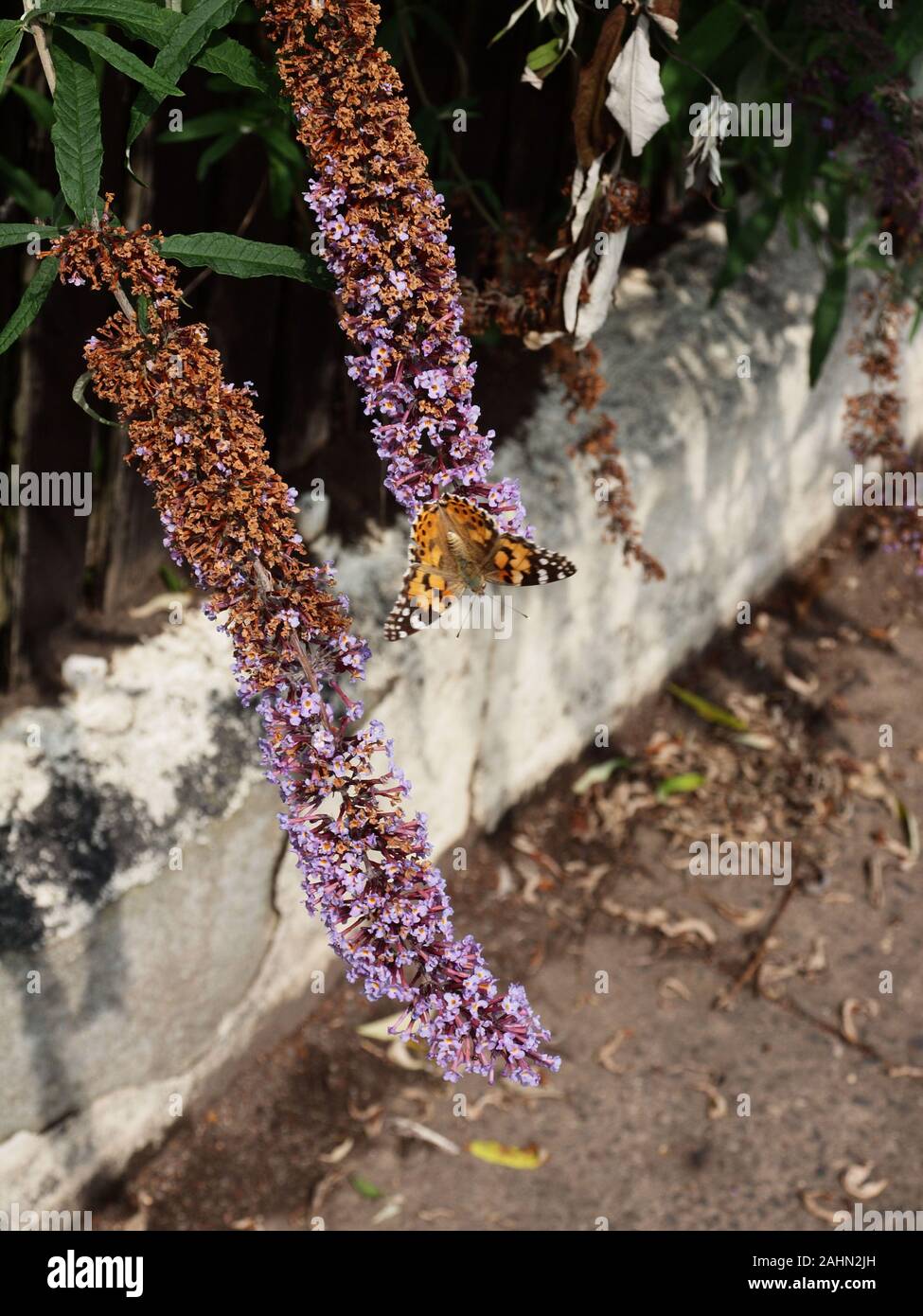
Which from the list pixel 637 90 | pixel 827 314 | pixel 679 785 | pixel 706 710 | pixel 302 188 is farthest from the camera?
pixel 706 710

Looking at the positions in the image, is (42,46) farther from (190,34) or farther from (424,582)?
(424,582)

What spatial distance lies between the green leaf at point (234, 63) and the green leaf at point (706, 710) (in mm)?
2907

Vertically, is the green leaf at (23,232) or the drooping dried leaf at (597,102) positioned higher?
the drooping dried leaf at (597,102)

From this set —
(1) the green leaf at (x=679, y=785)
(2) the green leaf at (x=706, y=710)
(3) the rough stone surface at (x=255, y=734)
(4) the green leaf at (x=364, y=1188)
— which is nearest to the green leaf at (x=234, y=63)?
(3) the rough stone surface at (x=255, y=734)

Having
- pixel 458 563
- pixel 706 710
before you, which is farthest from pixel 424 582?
pixel 706 710

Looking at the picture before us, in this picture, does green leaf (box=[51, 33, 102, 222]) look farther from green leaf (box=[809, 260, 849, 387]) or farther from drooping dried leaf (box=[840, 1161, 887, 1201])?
drooping dried leaf (box=[840, 1161, 887, 1201])

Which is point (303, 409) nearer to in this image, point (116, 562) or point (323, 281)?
point (116, 562)

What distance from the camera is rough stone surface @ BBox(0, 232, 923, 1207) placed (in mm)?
2623

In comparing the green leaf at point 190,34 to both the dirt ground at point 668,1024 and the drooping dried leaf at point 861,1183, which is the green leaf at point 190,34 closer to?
the dirt ground at point 668,1024

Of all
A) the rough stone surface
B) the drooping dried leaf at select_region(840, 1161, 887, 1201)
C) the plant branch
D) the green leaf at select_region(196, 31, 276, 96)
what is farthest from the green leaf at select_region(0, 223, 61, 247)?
the drooping dried leaf at select_region(840, 1161, 887, 1201)

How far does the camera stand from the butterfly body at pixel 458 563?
61.7 inches

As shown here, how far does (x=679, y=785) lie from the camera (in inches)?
152

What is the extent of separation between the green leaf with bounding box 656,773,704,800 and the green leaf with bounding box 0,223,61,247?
2.80m

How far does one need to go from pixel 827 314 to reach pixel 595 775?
1.43 m
